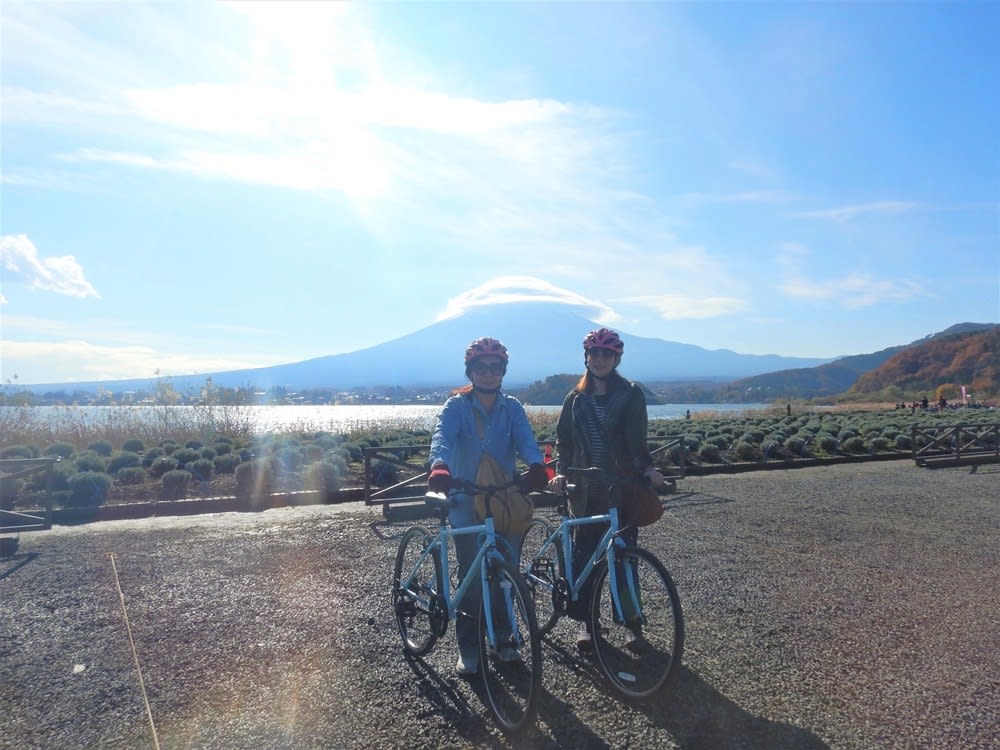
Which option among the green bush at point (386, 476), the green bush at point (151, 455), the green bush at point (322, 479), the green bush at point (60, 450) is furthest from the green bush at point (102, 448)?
the green bush at point (386, 476)

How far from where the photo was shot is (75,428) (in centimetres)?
1470

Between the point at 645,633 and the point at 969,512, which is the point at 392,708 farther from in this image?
the point at 969,512

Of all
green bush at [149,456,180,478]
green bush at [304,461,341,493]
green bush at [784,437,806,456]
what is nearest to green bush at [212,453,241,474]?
green bush at [149,456,180,478]

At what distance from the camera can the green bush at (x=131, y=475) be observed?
10461 mm

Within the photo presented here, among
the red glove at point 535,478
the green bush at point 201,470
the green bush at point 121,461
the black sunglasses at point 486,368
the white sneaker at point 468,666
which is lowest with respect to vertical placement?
the white sneaker at point 468,666

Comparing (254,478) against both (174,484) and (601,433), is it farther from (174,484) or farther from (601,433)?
(601,433)

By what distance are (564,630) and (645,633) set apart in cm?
66

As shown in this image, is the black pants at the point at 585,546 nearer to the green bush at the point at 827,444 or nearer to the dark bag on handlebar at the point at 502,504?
the dark bag on handlebar at the point at 502,504

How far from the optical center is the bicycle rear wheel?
3721mm

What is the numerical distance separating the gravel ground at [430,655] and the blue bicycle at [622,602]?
0.15m

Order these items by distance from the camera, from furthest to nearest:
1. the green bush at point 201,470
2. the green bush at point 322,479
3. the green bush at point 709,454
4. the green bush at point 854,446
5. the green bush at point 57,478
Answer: the green bush at point 854,446 < the green bush at point 709,454 < the green bush at point 201,470 < the green bush at point 322,479 < the green bush at point 57,478

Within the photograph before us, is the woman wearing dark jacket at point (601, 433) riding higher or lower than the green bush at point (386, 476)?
higher

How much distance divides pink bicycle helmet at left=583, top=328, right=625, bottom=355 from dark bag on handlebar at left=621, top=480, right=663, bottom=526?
0.77 meters

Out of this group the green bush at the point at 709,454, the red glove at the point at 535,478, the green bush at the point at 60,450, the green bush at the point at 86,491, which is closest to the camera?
the red glove at the point at 535,478
